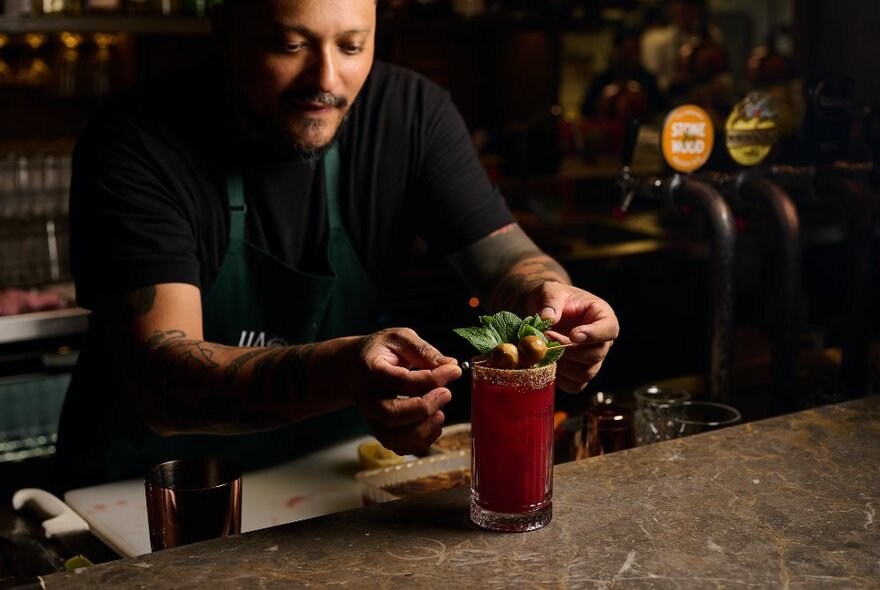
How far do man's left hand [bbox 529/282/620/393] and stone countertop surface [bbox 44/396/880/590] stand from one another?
13cm

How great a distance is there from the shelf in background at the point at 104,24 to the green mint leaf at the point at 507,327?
9.06 feet

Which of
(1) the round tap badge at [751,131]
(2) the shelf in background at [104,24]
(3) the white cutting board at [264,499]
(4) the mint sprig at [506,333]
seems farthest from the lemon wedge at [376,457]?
(2) the shelf in background at [104,24]

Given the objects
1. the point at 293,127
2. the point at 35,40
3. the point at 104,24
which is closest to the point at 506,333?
the point at 293,127

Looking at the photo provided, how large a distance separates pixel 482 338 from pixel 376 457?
0.68 metres

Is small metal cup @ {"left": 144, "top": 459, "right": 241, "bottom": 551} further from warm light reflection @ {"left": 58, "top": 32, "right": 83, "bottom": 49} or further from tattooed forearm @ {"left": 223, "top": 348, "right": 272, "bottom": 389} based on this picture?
warm light reflection @ {"left": 58, "top": 32, "right": 83, "bottom": 49}

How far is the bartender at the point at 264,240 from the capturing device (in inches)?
69.4

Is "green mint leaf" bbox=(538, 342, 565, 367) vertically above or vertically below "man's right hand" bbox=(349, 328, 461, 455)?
above

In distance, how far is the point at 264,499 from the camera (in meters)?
1.89

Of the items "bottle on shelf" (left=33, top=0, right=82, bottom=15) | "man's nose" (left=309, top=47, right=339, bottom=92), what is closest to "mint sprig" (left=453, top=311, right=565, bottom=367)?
"man's nose" (left=309, top=47, right=339, bottom=92)

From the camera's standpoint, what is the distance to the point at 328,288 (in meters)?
2.21

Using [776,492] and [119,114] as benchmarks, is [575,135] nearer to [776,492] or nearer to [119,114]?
[119,114]

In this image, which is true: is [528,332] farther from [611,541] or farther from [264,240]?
[264,240]

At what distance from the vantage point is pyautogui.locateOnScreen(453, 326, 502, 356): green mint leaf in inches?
53.0

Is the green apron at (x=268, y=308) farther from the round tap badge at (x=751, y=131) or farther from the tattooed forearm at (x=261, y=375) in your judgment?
the round tap badge at (x=751, y=131)
